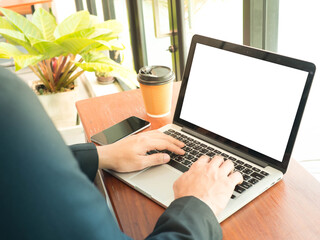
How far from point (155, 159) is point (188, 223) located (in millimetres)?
262

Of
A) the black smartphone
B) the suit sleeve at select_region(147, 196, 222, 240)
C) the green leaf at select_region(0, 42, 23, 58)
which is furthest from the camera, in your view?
the green leaf at select_region(0, 42, 23, 58)

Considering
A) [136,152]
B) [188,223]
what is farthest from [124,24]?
[188,223]

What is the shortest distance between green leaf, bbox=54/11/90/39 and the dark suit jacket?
1.52 metres

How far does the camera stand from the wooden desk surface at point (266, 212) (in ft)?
2.29

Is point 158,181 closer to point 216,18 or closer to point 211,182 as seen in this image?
point 211,182

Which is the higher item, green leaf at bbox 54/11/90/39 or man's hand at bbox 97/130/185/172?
green leaf at bbox 54/11/90/39

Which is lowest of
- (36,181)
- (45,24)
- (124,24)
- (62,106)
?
(62,106)

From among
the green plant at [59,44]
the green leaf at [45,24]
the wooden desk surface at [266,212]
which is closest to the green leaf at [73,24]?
the green plant at [59,44]

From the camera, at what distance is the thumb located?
0.88 m

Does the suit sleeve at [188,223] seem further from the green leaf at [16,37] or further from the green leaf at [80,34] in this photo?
the green leaf at [16,37]

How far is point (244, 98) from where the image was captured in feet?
2.91

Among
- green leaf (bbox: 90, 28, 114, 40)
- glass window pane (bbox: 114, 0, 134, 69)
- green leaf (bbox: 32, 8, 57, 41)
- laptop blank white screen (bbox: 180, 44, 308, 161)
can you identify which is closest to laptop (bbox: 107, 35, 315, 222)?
laptop blank white screen (bbox: 180, 44, 308, 161)

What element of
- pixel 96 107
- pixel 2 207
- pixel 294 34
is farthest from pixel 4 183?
pixel 294 34

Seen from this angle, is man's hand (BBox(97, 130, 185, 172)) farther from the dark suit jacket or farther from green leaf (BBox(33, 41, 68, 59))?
green leaf (BBox(33, 41, 68, 59))
